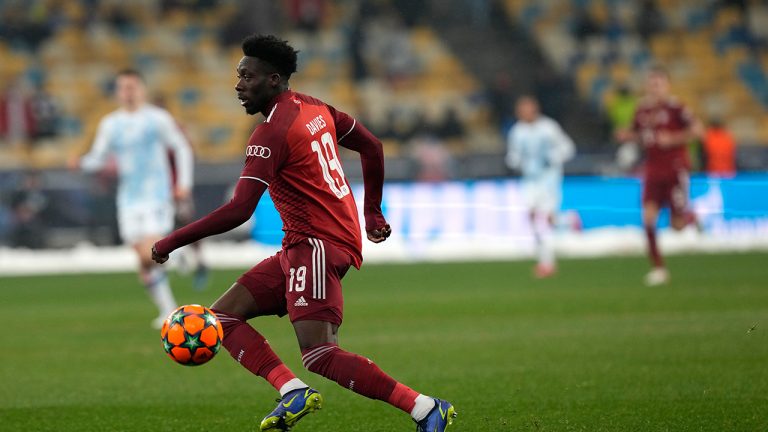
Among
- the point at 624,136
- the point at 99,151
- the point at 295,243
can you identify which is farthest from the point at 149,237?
the point at 295,243

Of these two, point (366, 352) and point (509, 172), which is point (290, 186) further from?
point (509, 172)

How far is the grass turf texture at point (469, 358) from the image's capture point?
7.26 m

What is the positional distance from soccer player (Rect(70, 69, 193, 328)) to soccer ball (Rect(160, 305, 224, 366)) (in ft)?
21.5

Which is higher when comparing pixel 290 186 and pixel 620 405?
pixel 290 186

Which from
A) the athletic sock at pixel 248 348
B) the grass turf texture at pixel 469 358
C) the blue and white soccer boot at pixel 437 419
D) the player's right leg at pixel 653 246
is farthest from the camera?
the player's right leg at pixel 653 246

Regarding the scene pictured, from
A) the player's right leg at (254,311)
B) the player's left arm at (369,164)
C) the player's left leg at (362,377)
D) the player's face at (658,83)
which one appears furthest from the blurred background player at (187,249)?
the player's left leg at (362,377)

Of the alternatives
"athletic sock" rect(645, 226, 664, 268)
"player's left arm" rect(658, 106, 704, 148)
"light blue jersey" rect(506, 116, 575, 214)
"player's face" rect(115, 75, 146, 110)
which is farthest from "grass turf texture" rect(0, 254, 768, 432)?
"player's face" rect(115, 75, 146, 110)

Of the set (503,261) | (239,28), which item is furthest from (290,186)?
(239,28)

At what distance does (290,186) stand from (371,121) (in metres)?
21.4

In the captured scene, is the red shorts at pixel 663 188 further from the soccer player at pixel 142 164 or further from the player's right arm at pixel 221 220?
Result: the player's right arm at pixel 221 220

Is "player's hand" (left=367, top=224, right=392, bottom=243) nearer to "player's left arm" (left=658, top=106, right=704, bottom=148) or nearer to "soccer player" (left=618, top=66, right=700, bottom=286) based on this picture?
"soccer player" (left=618, top=66, right=700, bottom=286)

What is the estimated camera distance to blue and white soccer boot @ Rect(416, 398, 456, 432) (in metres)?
5.87

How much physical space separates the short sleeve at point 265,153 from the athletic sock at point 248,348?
803 mm

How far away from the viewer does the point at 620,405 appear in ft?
A: 24.3
